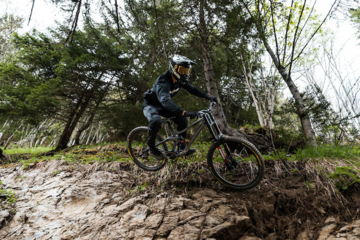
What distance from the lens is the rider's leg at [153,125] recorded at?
10.5 ft

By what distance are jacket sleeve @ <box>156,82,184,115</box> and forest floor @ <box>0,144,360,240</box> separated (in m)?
1.38

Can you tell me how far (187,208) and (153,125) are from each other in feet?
4.90

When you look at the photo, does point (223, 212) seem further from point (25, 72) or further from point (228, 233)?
point (25, 72)

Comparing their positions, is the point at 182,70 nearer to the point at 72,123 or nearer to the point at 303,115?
the point at 303,115

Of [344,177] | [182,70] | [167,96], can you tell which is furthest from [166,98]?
[344,177]

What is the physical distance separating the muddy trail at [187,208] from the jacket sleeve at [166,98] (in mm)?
1383

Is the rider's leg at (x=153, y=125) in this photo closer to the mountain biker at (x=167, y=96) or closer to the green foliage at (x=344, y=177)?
the mountain biker at (x=167, y=96)

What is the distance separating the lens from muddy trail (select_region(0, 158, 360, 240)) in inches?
91.9

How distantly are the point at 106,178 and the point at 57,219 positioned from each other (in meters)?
1.12

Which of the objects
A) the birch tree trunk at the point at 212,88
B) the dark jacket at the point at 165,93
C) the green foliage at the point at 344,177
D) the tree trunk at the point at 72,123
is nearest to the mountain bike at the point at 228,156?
the dark jacket at the point at 165,93

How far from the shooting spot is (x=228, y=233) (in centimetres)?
230

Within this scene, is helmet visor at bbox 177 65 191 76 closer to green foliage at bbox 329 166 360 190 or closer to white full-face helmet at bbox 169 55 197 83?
white full-face helmet at bbox 169 55 197 83

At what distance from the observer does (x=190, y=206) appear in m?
2.74

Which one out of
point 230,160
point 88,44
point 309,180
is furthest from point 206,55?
point 88,44
